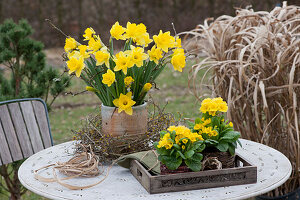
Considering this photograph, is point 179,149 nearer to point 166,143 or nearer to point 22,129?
point 166,143

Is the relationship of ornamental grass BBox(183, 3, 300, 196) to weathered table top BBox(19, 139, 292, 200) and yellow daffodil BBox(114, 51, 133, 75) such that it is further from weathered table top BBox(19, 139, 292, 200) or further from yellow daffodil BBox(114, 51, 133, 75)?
yellow daffodil BBox(114, 51, 133, 75)

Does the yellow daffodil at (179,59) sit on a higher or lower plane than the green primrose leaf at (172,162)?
higher

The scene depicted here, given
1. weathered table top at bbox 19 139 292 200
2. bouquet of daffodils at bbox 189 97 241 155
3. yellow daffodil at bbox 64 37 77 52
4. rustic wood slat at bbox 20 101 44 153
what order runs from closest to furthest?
1. weathered table top at bbox 19 139 292 200
2. bouquet of daffodils at bbox 189 97 241 155
3. yellow daffodil at bbox 64 37 77 52
4. rustic wood slat at bbox 20 101 44 153

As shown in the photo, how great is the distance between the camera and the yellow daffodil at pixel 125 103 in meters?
1.85

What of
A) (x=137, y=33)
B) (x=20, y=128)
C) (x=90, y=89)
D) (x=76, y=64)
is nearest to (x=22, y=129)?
(x=20, y=128)

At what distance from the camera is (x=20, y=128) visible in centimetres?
272

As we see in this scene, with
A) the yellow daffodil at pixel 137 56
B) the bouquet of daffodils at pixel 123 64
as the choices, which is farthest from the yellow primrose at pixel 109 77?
the yellow daffodil at pixel 137 56

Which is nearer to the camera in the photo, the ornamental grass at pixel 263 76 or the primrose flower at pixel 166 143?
the primrose flower at pixel 166 143

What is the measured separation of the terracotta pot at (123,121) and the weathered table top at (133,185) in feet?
0.54

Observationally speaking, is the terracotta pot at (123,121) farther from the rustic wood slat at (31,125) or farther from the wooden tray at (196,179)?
the rustic wood slat at (31,125)

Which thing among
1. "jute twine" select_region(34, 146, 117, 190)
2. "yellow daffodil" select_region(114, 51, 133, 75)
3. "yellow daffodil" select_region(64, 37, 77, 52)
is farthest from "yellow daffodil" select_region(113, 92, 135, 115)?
"yellow daffodil" select_region(64, 37, 77, 52)

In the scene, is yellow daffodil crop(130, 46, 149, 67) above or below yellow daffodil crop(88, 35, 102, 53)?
below

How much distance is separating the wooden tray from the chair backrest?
3.92ft

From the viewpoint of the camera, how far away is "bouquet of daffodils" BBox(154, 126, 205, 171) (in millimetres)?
1639
